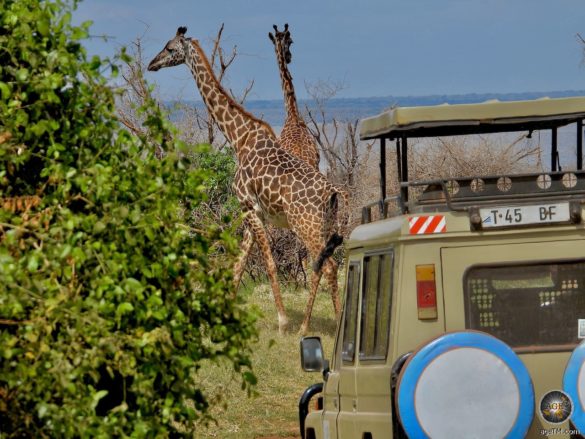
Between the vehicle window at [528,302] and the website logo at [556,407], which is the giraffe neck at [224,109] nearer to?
the vehicle window at [528,302]

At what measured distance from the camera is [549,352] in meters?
5.70

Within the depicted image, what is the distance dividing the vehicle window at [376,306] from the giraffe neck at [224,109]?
10710mm

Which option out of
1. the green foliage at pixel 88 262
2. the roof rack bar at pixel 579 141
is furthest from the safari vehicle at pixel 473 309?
the green foliage at pixel 88 262

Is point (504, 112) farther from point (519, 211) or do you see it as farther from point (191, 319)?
point (191, 319)

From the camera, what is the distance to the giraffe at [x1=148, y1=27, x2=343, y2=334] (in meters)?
15.6

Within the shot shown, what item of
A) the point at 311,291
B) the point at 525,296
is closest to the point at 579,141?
the point at 525,296

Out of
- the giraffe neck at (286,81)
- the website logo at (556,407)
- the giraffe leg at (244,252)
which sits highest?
the giraffe neck at (286,81)

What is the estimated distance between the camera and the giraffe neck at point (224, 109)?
17.0 meters

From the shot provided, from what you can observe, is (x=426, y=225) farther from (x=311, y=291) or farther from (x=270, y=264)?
(x=270, y=264)

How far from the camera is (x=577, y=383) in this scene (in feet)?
17.8

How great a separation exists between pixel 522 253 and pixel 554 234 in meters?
0.17

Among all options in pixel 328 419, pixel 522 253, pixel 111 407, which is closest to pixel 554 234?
pixel 522 253

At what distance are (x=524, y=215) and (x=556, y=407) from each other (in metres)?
0.84

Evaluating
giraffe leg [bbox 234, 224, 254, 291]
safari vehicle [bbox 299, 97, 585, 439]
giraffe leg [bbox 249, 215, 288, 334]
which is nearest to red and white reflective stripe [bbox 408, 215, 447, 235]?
safari vehicle [bbox 299, 97, 585, 439]
